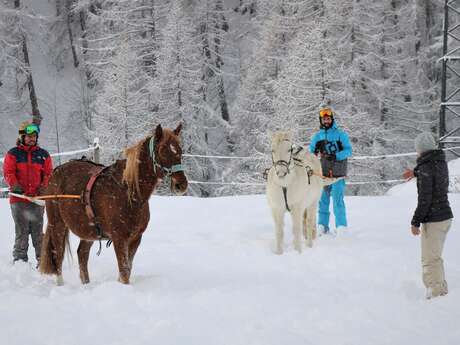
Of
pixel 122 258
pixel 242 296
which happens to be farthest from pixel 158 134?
pixel 242 296

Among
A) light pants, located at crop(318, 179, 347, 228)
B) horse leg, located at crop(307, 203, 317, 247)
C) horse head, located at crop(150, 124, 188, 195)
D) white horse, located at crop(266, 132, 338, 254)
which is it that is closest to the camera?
horse head, located at crop(150, 124, 188, 195)

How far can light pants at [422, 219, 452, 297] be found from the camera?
4.13 meters

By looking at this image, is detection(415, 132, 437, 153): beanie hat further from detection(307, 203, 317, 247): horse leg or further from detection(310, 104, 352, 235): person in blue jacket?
detection(310, 104, 352, 235): person in blue jacket

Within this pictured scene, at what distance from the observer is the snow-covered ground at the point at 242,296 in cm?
335

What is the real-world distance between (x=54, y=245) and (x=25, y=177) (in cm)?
142

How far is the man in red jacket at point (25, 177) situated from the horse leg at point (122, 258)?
2094 millimetres

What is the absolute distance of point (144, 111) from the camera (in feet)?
71.1

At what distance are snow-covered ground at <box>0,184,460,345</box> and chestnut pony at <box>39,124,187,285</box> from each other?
1.15 ft

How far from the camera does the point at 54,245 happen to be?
5.20 metres

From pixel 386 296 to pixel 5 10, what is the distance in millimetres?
24493

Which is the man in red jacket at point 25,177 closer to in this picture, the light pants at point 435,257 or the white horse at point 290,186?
the white horse at point 290,186

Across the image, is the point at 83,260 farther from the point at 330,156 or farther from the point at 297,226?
the point at 330,156

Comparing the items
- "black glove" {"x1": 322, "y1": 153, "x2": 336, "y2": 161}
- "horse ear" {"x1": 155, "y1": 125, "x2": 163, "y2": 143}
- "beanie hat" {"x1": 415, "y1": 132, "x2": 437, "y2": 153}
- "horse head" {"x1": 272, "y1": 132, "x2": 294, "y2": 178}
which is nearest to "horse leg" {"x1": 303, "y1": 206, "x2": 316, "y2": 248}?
"black glove" {"x1": 322, "y1": 153, "x2": 336, "y2": 161}

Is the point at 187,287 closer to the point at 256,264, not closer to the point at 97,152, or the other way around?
the point at 256,264
